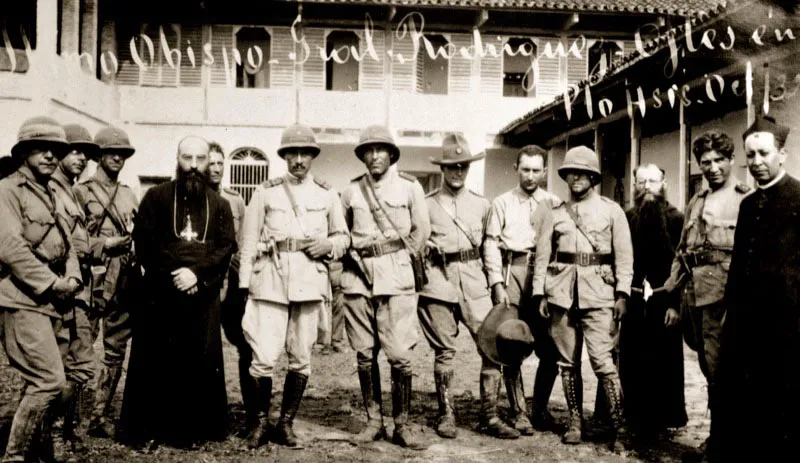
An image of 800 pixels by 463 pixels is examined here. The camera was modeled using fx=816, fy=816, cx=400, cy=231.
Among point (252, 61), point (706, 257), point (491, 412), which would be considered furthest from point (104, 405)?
point (252, 61)

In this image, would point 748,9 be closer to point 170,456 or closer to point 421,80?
point 170,456

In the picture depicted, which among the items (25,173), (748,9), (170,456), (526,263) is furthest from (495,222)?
(748,9)

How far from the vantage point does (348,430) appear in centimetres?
623

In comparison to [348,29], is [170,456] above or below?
below

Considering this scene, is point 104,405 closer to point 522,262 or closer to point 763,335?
point 522,262

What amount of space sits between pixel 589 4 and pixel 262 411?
16696 millimetres

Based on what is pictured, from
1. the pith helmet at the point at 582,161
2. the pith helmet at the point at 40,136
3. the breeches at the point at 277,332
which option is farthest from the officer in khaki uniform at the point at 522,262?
the pith helmet at the point at 40,136

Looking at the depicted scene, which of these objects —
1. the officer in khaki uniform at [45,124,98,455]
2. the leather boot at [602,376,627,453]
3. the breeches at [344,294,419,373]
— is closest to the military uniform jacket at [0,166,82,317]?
the officer in khaki uniform at [45,124,98,455]

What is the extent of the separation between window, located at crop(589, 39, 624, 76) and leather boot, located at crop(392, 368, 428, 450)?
16569mm

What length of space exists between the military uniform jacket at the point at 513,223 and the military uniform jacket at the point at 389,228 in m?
0.58

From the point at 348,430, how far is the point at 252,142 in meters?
14.8

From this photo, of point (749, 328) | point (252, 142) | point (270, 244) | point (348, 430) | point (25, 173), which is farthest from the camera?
point (252, 142)

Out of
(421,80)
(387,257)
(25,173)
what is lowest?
(387,257)

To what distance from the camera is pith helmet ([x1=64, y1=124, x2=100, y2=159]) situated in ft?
19.2
